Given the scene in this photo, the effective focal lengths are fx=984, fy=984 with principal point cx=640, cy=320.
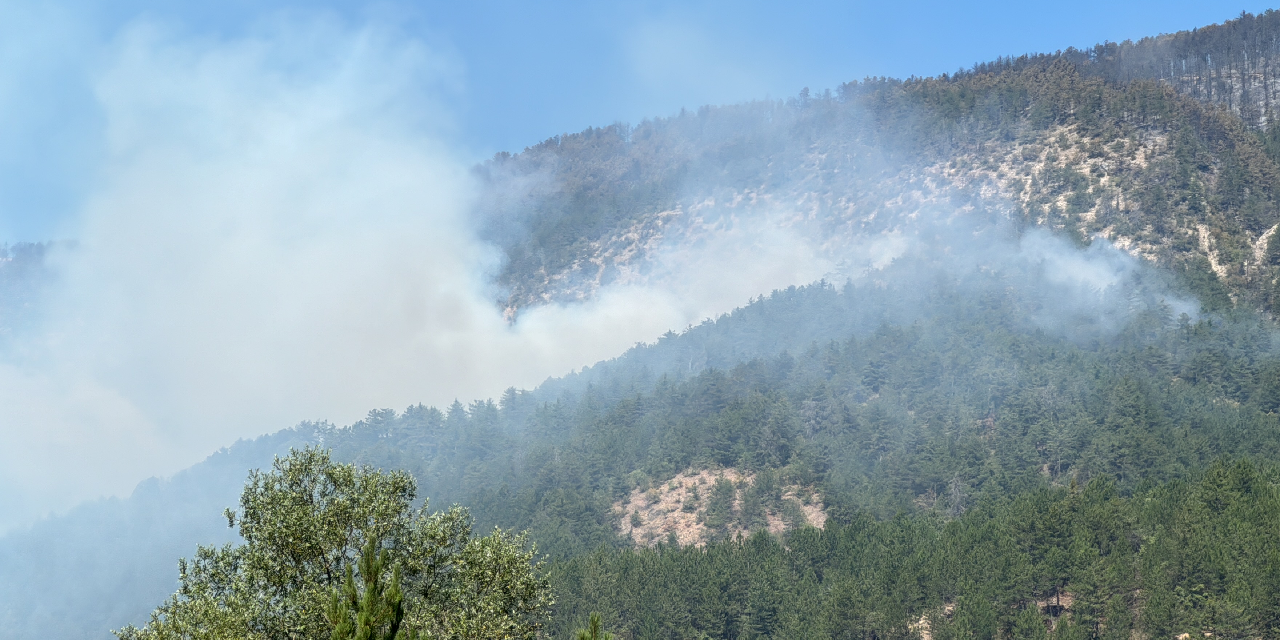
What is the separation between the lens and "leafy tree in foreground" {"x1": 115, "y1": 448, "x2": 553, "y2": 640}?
99.0ft

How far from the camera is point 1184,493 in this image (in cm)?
8362

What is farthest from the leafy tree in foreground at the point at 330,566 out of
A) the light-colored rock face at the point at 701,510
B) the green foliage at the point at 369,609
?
the light-colored rock face at the point at 701,510

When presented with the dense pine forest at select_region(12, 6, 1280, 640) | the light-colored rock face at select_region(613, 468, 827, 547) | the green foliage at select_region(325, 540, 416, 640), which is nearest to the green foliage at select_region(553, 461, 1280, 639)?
the dense pine forest at select_region(12, 6, 1280, 640)

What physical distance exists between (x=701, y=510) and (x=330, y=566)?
→ 337 feet

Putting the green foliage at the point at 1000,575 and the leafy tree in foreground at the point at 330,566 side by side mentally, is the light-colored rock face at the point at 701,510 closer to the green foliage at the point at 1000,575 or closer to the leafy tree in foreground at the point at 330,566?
the green foliage at the point at 1000,575

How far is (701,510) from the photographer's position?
132500 mm

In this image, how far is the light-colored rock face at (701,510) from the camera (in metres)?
124

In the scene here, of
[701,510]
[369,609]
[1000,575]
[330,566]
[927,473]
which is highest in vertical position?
[369,609]

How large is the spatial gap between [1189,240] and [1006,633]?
405ft

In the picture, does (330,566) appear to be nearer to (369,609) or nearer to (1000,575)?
(369,609)

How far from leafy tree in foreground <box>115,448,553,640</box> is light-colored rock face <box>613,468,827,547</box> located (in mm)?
86799

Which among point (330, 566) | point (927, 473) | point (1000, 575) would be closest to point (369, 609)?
point (330, 566)

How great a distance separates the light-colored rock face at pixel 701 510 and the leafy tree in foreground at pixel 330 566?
285 feet

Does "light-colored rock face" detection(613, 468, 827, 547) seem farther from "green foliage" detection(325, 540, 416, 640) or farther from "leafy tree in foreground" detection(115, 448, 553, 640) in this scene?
"green foliage" detection(325, 540, 416, 640)
